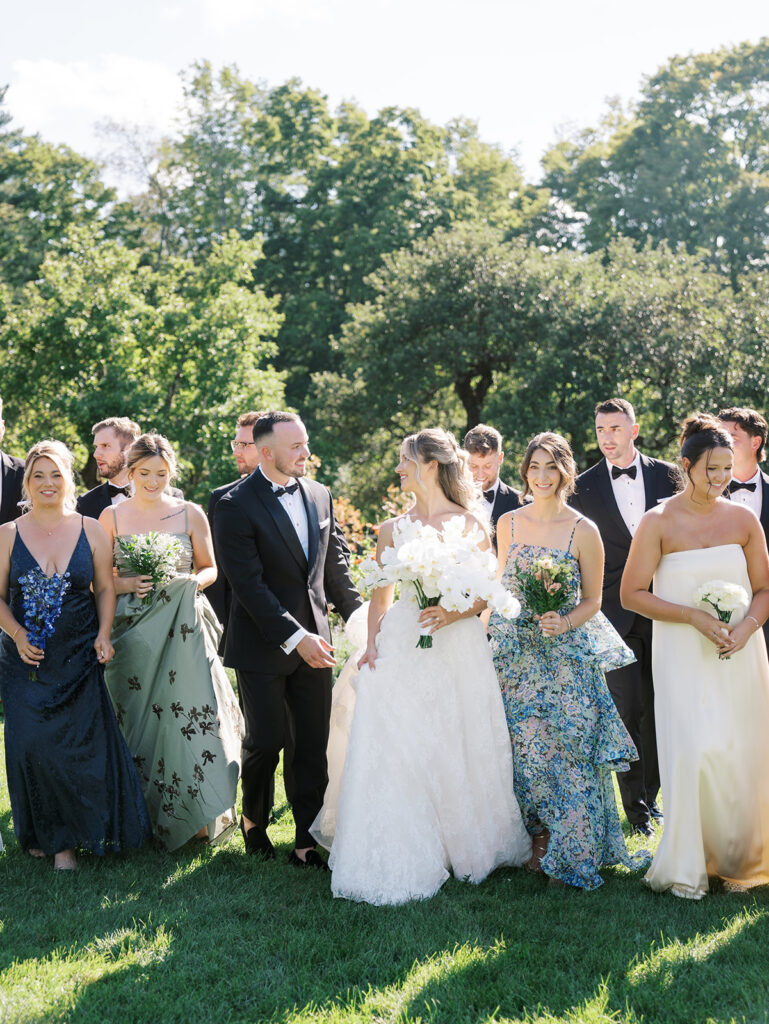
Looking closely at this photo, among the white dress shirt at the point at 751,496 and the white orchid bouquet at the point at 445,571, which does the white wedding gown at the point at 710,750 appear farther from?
the white dress shirt at the point at 751,496

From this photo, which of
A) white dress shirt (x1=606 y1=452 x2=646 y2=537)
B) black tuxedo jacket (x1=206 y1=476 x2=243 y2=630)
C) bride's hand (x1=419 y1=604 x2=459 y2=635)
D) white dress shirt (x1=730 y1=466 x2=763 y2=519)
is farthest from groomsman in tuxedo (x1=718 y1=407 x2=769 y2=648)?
black tuxedo jacket (x1=206 y1=476 x2=243 y2=630)

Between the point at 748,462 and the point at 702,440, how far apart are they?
1.61m

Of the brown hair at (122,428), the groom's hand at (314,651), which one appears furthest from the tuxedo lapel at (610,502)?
the brown hair at (122,428)

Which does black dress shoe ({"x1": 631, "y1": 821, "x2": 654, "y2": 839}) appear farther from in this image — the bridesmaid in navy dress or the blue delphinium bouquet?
the blue delphinium bouquet

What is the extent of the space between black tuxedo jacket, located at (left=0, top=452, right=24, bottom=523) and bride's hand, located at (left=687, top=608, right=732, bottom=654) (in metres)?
4.34

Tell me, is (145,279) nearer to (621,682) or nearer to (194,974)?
(621,682)

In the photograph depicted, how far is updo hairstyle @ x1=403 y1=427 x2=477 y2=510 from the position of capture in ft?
17.9

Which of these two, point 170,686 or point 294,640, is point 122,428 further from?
point 294,640

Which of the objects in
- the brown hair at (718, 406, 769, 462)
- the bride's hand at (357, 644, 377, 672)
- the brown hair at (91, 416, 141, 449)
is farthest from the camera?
the brown hair at (91, 416, 141, 449)

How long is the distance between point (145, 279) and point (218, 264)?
188 cm

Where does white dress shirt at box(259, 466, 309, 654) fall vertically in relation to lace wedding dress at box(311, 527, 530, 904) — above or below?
above

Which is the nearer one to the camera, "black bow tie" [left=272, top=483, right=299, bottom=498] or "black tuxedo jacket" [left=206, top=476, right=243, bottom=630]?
"black bow tie" [left=272, top=483, right=299, bottom=498]

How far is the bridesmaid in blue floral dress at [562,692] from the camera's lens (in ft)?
17.8

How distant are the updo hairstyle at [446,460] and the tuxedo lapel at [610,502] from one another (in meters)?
1.74
